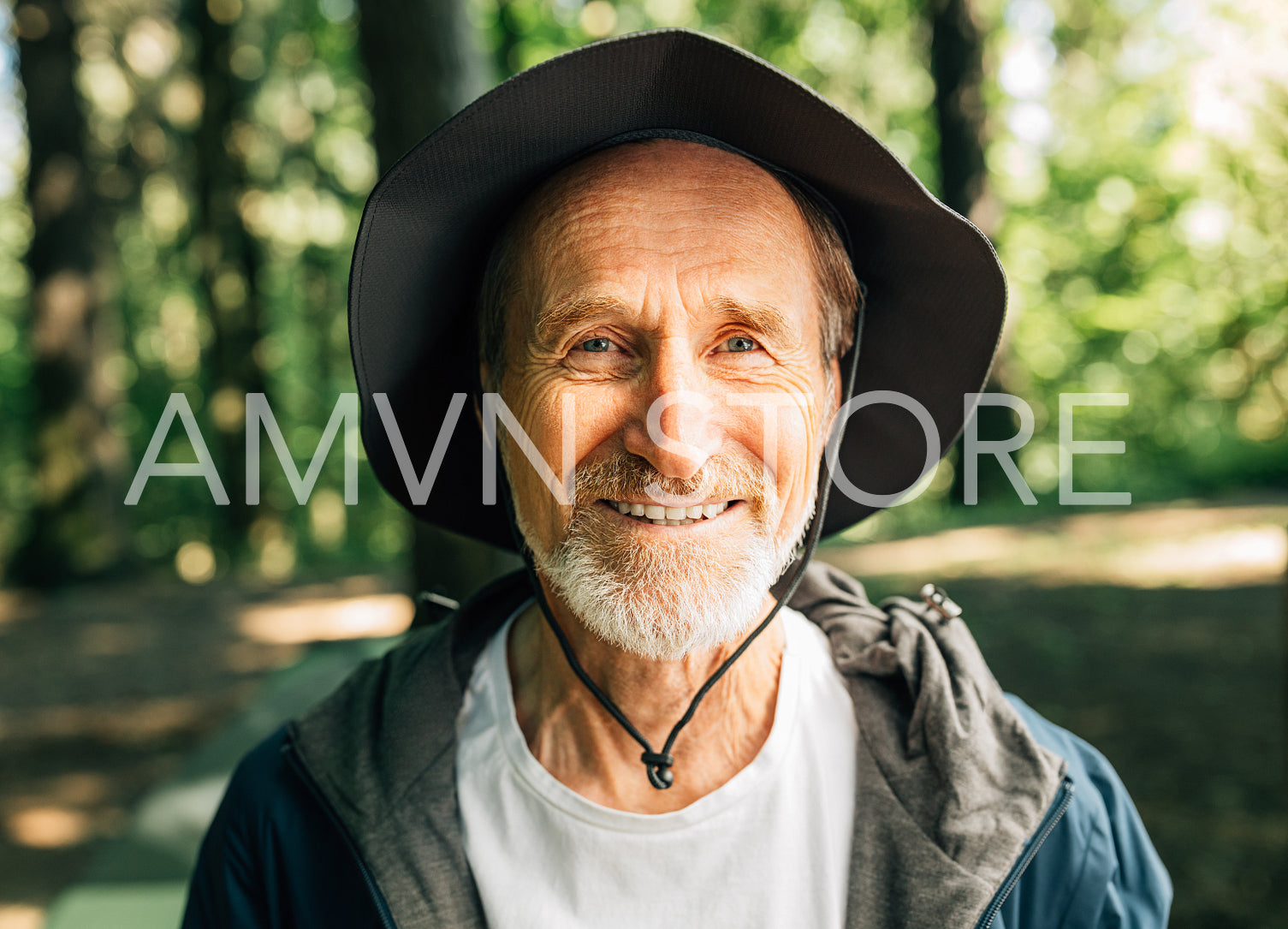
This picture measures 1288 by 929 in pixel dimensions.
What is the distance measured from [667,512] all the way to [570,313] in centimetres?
37

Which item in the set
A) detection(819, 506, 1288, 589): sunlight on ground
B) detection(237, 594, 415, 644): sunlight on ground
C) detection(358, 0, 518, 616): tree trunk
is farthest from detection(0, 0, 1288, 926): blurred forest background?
detection(237, 594, 415, 644): sunlight on ground

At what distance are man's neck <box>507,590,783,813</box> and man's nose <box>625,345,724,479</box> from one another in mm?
385

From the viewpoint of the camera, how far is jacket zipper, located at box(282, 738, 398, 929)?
1528 mm

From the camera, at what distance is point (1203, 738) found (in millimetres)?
4297

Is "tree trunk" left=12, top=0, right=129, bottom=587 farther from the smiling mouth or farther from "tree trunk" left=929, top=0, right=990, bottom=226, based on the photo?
the smiling mouth

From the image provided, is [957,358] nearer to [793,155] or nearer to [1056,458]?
[793,155]

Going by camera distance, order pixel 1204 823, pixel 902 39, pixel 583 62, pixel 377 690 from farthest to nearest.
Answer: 1. pixel 902 39
2. pixel 1204 823
3. pixel 377 690
4. pixel 583 62

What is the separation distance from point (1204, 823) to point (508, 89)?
12.8 feet

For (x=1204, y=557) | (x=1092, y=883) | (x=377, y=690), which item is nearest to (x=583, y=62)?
(x=377, y=690)

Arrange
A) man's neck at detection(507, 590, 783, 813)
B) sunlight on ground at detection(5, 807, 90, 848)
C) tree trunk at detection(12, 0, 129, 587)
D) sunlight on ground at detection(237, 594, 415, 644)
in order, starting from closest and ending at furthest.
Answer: man's neck at detection(507, 590, 783, 813) → sunlight on ground at detection(5, 807, 90, 848) → sunlight on ground at detection(237, 594, 415, 644) → tree trunk at detection(12, 0, 129, 587)

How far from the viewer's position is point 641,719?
1.74 meters

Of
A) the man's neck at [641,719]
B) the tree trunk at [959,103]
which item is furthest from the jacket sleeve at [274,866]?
the tree trunk at [959,103]

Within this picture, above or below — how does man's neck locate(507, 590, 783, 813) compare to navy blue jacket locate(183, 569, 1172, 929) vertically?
above

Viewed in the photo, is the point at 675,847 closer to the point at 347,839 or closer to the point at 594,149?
the point at 347,839
